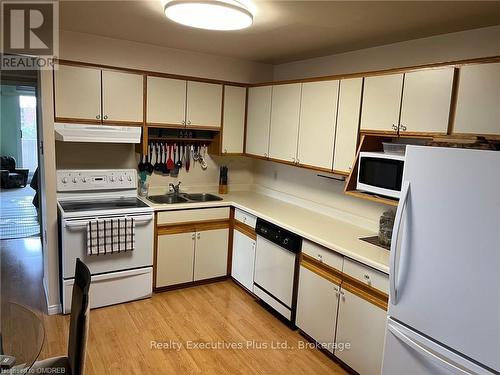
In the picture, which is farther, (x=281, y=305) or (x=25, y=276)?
(x=25, y=276)

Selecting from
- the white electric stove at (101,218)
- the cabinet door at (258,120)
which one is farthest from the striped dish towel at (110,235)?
the cabinet door at (258,120)

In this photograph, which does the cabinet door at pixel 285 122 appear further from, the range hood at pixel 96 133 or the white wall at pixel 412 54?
the range hood at pixel 96 133

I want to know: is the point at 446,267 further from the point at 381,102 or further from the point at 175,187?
→ the point at 175,187

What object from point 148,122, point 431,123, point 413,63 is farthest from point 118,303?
point 413,63

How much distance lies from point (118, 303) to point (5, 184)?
23.0 ft

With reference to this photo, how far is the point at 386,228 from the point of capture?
104 inches

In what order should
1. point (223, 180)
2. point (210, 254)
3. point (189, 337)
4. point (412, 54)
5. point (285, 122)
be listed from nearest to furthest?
point (412, 54) < point (189, 337) < point (285, 122) < point (210, 254) < point (223, 180)

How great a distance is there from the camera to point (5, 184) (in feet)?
28.2

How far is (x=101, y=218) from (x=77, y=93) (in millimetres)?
1123

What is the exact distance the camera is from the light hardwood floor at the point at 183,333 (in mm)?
2613

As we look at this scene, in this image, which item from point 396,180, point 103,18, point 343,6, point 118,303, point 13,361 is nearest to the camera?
point 13,361

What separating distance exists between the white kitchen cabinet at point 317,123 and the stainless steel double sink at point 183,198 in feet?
4.09

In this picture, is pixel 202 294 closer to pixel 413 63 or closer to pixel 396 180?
pixel 396 180

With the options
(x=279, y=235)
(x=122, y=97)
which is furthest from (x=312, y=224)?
(x=122, y=97)
